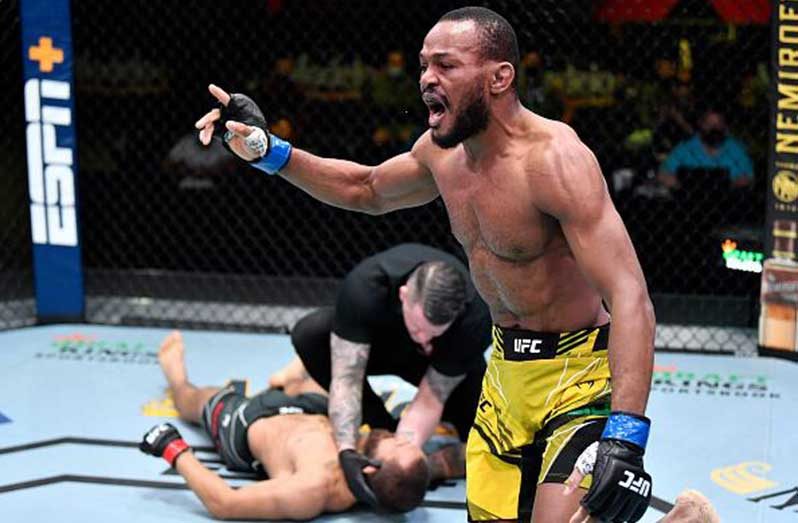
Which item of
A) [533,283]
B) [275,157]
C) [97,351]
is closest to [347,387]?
[275,157]

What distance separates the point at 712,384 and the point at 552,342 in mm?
2291

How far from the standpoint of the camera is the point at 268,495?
3246 mm

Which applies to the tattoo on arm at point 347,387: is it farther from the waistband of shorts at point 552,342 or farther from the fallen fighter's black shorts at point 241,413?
the waistband of shorts at point 552,342

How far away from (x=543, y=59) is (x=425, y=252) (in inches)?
68.5

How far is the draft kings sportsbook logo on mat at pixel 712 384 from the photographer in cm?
446

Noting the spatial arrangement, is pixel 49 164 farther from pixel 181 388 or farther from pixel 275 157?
pixel 275 157

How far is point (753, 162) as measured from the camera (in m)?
5.11

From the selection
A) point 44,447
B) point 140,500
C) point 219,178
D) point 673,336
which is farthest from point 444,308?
point 219,178

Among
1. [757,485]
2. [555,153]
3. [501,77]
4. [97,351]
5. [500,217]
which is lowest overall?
[757,485]

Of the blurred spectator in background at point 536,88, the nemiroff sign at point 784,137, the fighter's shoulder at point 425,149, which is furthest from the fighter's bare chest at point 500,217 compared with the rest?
the blurred spectator in background at point 536,88

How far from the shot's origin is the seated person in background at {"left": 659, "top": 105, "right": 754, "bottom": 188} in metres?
5.11

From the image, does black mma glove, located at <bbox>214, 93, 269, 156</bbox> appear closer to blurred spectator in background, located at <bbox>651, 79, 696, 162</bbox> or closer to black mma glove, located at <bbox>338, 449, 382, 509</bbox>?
black mma glove, located at <bbox>338, 449, 382, 509</bbox>

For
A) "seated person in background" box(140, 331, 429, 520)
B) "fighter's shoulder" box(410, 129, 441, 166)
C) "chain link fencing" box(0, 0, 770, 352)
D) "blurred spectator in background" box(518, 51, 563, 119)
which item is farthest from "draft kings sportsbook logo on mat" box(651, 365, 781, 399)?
"fighter's shoulder" box(410, 129, 441, 166)

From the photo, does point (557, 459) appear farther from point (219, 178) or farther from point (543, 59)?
point (219, 178)
